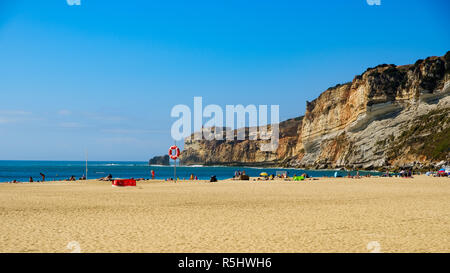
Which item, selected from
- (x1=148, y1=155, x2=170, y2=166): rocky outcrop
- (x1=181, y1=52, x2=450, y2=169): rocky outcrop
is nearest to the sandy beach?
(x1=181, y1=52, x2=450, y2=169): rocky outcrop

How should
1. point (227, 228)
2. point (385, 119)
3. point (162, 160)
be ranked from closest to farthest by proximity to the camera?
point (227, 228), point (385, 119), point (162, 160)

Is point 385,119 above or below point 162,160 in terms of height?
above

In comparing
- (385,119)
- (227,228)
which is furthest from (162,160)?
(227,228)

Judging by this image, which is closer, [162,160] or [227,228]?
[227,228]

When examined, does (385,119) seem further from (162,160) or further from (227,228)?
(162,160)

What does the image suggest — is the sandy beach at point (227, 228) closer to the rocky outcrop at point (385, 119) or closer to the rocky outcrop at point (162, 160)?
the rocky outcrop at point (385, 119)

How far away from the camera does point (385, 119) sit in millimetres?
74438

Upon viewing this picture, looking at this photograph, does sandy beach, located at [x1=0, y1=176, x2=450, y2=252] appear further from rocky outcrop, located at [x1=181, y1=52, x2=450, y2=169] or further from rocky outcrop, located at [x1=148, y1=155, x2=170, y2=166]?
rocky outcrop, located at [x1=148, y1=155, x2=170, y2=166]

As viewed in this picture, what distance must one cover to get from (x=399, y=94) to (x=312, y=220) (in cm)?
7119

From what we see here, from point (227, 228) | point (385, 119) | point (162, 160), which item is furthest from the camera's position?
point (162, 160)

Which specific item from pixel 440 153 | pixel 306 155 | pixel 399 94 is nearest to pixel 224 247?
pixel 440 153
